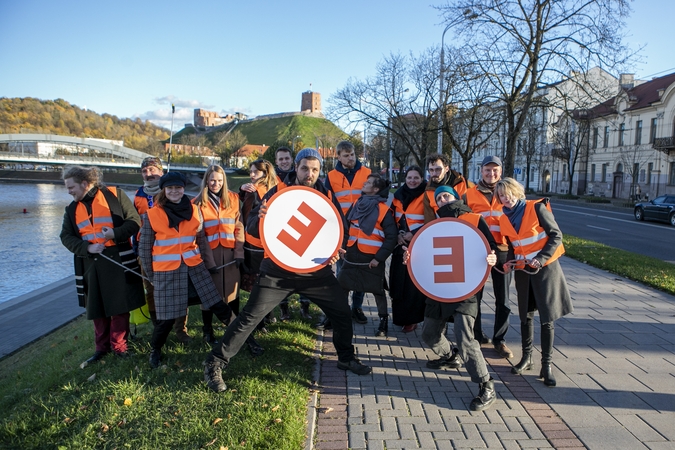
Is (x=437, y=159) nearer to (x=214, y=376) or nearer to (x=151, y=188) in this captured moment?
(x=214, y=376)

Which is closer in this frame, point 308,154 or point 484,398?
point 484,398

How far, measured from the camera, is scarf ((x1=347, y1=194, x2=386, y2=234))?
194 inches

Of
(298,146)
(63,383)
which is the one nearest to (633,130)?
(63,383)

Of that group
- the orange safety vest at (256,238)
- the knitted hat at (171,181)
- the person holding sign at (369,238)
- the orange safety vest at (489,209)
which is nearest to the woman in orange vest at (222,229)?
the orange safety vest at (256,238)

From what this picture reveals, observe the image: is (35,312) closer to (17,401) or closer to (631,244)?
(17,401)

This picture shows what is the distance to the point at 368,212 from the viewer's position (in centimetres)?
495

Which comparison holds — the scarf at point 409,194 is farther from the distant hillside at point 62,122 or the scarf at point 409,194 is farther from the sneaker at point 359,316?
the distant hillside at point 62,122

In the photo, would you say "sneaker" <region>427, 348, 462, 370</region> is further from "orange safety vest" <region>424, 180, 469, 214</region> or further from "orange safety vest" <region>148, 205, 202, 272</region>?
"orange safety vest" <region>148, 205, 202, 272</region>

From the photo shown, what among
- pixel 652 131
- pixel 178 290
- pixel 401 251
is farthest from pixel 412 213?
pixel 652 131

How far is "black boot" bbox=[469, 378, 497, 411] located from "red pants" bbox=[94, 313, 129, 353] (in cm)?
356

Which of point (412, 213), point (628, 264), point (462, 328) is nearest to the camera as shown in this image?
point (462, 328)

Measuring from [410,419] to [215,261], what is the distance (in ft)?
A: 8.25

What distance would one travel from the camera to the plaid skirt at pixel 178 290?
438cm

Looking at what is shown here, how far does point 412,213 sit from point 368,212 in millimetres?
592
